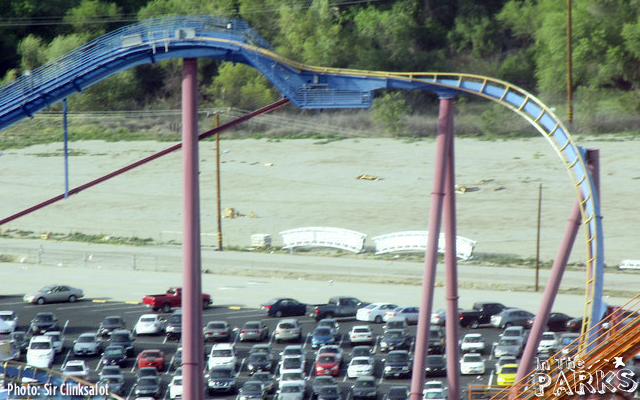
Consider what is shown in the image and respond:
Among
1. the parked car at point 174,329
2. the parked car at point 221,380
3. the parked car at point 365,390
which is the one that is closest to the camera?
the parked car at point 365,390

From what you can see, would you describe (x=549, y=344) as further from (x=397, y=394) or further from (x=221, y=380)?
(x=221, y=380)

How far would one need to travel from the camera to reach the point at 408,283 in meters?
51.8

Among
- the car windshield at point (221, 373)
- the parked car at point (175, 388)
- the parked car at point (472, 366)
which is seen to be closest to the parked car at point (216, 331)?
the car windshield at point (221, 373)

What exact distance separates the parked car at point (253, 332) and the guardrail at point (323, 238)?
640 inches

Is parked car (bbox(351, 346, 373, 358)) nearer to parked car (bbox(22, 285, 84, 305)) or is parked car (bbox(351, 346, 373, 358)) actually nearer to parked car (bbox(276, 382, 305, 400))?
parked car (bbox(276, 382, 305, 400))

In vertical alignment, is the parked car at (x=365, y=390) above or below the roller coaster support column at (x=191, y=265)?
below

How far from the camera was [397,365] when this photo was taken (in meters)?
37.8

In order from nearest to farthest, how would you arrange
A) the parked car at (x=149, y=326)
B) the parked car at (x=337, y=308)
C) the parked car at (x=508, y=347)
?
the parked car at (x=508, y=347) → the parked car at (x=149, y=326) → the parked car at (x=337, y=308)

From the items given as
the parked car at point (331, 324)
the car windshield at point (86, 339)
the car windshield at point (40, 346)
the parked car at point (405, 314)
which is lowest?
the car windshield at point (40, 346)

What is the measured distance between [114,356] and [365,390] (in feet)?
31.3

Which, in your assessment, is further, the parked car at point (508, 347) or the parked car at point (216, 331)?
the parked car at point (216, 331)

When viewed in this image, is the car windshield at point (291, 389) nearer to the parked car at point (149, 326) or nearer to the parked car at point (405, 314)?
the parked car at point (405, 314)

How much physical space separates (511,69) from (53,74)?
7468 centimetres

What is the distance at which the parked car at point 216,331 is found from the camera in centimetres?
4228
